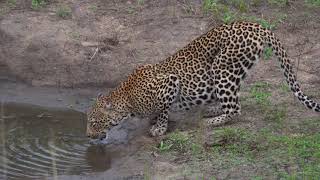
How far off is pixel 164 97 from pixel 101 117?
863 millimetres

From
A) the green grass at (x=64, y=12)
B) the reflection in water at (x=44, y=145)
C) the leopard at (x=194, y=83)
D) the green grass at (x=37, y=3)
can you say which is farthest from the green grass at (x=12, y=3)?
the leopard at (x=194, y=83)

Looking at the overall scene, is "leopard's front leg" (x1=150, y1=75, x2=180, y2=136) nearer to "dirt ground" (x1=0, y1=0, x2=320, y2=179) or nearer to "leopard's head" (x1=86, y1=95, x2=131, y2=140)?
"leopard's head" (x1=86, y1=95, x2=131, y2=140)

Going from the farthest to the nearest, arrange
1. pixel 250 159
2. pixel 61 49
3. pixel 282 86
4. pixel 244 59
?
pixel 61 49 → pixel 282 86 → pixel 244 59 → pixel 250 159

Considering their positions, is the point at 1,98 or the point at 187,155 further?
the point at 1,98

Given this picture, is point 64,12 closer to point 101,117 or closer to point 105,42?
point 105,42

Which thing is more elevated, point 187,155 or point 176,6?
point 176,6

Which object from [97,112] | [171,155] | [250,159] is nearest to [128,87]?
[97,112]

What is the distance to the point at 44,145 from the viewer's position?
412 inches

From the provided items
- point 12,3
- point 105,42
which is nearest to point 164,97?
point 105,42

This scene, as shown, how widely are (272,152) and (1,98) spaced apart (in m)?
4.97

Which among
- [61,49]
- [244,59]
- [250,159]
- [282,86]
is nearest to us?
[250,159]

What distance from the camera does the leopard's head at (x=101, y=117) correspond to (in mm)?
10484

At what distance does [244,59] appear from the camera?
10148 millimetres

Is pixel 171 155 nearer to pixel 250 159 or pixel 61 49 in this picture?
pixel 250 159
